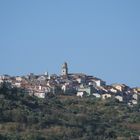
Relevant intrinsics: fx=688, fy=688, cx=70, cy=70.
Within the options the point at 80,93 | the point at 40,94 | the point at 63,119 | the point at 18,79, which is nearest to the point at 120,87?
the point at 80,93

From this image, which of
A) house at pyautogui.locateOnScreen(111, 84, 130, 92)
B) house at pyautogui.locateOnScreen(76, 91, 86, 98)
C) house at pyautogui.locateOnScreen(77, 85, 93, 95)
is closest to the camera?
house at pyautogui.locateOnScreen(76, 91, 86, 98)

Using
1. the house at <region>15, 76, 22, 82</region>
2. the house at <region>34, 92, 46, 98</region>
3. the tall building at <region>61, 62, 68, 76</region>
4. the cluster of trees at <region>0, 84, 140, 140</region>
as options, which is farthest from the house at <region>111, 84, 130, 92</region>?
the cluster of trees at <region>0, 84, 140, 140</region>

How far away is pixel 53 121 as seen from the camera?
63.4 metres

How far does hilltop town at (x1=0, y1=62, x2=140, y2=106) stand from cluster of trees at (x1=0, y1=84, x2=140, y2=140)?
10447 mm

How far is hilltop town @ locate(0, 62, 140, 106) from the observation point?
98750 mm

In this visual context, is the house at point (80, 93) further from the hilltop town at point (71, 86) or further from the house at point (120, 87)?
the house at point (120, 87)

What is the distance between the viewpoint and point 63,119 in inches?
2616

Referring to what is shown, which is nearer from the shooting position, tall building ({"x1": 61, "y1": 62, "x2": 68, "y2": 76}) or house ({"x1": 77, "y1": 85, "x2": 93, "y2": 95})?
house ({"x1": 77, "y1": 85, "x2": 93, "y2": 95})

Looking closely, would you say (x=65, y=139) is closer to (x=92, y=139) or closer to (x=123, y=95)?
(x=92, y=139)

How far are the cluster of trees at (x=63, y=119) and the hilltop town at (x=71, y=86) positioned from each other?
34.3 ft

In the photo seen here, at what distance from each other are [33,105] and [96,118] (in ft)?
23.3

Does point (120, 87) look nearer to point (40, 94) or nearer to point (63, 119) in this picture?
point (40, 94)

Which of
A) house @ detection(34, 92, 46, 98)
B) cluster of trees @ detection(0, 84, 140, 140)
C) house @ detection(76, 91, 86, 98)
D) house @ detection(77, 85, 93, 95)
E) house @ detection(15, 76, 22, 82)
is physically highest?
house @ detection(15, 76, 22, 82)

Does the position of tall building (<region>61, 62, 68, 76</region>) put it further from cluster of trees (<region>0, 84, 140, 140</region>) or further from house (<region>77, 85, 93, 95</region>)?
cluster of trees (<region>0, 84, 140, 140</region>)
